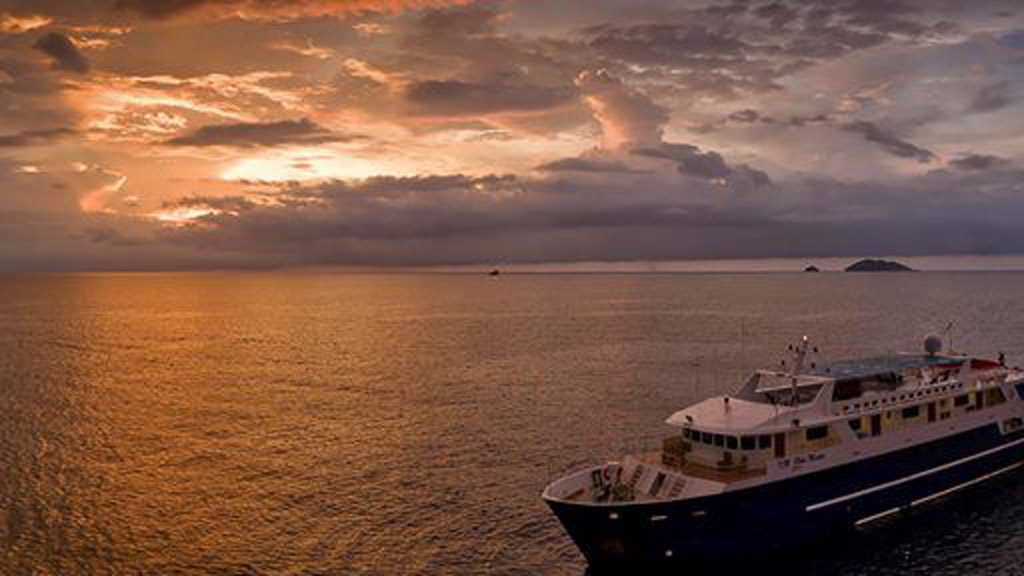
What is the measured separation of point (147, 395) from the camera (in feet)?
284

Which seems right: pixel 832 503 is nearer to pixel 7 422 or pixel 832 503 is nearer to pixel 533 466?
pixel 533 466

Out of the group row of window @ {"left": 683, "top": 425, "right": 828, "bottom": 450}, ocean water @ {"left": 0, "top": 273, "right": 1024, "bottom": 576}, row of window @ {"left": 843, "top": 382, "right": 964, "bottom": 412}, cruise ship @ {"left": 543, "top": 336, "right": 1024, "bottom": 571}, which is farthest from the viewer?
row of window @ {"left": 843, "top": 382, "right": 964, "bottom": 412}

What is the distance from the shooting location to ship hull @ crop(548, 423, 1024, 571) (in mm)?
35219

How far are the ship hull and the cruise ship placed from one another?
0.06 m

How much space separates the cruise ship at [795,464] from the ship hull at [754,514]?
64 mm

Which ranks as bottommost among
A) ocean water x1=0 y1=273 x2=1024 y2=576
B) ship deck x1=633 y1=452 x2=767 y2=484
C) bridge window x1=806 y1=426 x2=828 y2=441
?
ocean water x1=0 y1=273 x2=1024 y2=576

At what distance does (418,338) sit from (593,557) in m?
114

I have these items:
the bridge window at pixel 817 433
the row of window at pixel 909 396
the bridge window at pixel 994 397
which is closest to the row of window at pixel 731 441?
the bridge window at pixel 817 433

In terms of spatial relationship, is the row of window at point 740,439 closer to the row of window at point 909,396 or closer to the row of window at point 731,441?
the row of window at point 731,441

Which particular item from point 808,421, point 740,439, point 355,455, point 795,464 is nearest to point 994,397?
point 808,421

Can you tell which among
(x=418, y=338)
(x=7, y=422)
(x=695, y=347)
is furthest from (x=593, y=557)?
(x=418, y=338)

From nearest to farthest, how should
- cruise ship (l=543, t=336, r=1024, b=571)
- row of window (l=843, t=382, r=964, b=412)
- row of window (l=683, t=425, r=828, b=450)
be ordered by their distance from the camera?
1. cruise ship (l=543, t=336, r=1024, b=571)
2. row of window (l=683, t=425, r=828, b=450)
3. row of window (l=843, t=382, r=964, b=412)

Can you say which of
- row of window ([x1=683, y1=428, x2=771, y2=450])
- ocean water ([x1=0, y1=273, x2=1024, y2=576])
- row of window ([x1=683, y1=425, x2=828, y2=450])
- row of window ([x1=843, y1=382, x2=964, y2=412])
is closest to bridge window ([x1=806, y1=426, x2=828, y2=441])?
row of window ([x1=683, y1=425, x2=828, y2=450])

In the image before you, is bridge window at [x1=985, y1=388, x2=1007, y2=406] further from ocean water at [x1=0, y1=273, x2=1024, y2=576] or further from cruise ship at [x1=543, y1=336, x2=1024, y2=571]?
ocean water at [x1=0, y1=273, x2=1024, y2=576]
